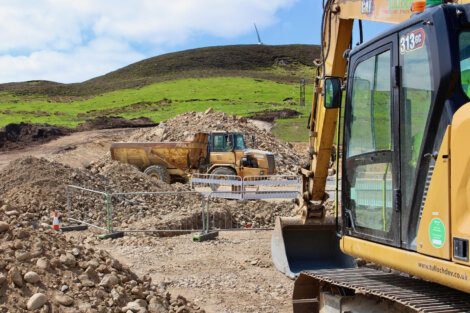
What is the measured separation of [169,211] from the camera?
53.2 feet

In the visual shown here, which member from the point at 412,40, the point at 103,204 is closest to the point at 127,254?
the point at 103,204

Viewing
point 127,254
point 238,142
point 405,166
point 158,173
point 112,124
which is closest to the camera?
point 405,166

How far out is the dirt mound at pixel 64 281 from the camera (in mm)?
5996

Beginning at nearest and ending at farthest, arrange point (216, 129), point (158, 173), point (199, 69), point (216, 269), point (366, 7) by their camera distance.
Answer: point (366, 7) < point (216, 269) < point (158, 173) < point (216, 129) < point (199, 69)

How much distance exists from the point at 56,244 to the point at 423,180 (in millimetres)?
4691

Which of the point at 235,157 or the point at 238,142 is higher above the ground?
the point at 238,142

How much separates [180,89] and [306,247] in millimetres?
63616

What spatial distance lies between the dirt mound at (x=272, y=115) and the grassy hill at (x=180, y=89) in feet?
3.50

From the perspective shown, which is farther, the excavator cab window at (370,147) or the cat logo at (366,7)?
the cat logo at (366,7)

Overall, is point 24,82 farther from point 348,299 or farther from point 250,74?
point 348,299

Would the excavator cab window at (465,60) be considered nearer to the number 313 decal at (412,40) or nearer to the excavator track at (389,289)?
the number 313 decal at (412,40)

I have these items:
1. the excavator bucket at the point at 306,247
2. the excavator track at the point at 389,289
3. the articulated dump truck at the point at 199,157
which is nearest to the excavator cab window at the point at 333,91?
the excavator track at the point at 389,289

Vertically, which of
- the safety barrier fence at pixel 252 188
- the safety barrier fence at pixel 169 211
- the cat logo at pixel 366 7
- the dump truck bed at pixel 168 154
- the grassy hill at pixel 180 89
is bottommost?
the safety barrier fence at pixel 169 211

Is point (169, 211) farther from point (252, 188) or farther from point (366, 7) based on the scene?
point (366, 7)
